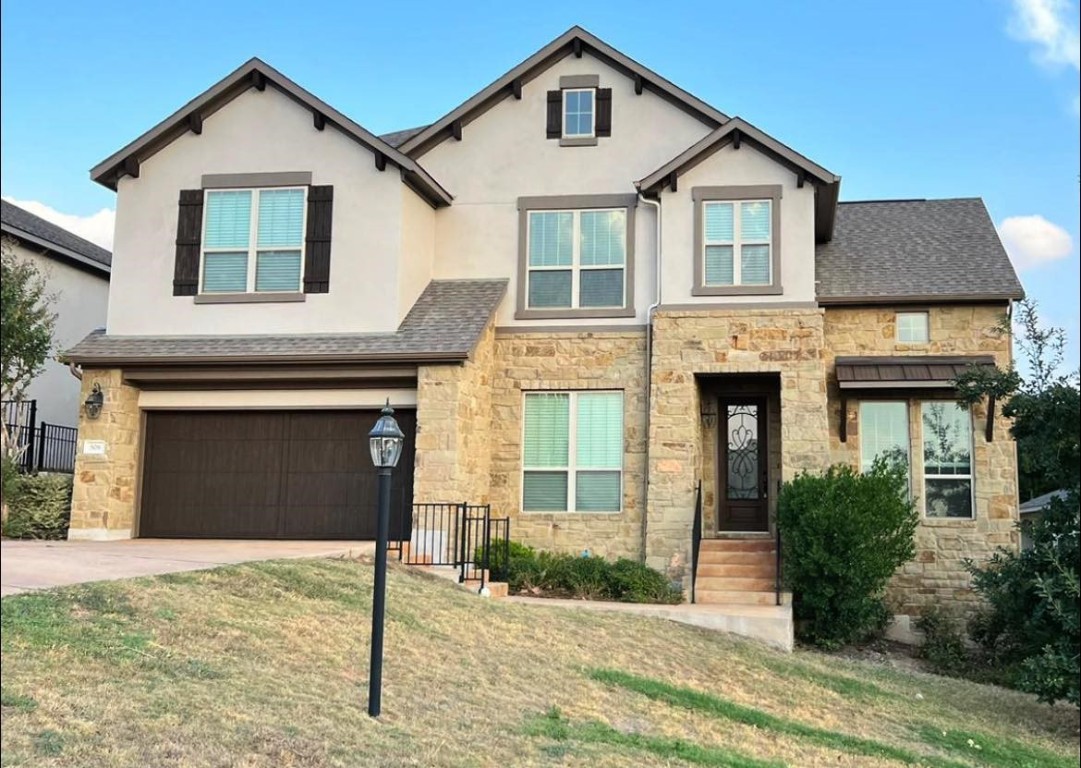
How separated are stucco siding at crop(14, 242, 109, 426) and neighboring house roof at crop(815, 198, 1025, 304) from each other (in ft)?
48.0

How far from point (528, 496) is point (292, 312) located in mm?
4663

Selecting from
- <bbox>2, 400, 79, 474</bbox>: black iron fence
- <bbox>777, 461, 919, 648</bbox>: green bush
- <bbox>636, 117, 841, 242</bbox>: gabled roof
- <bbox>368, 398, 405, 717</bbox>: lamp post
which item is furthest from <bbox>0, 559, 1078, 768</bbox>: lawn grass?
<bbox>2, 400, 79, 474</bbox>: black iron fence

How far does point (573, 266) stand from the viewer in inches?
664

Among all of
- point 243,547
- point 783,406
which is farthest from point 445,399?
point 783,406

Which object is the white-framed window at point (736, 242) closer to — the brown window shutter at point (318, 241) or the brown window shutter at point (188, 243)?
the brown window shutter at point (318, 241)

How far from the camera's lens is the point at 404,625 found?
9.72m

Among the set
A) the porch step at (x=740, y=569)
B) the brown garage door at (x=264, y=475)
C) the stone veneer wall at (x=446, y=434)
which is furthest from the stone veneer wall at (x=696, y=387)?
the brown garage door at (x=264, y=475)

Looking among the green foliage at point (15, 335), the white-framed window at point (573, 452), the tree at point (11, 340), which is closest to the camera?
the tree at point (11, 340)

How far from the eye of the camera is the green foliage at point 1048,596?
10234 millimetres

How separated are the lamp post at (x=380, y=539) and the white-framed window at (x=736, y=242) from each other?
9.10m

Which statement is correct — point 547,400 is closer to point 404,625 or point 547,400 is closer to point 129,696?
point 404,625

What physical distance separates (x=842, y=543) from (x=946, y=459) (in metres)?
3.54

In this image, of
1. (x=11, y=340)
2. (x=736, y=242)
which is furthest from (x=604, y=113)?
(x=11, y=340)

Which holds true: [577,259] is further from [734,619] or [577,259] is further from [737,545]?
[734,619]
